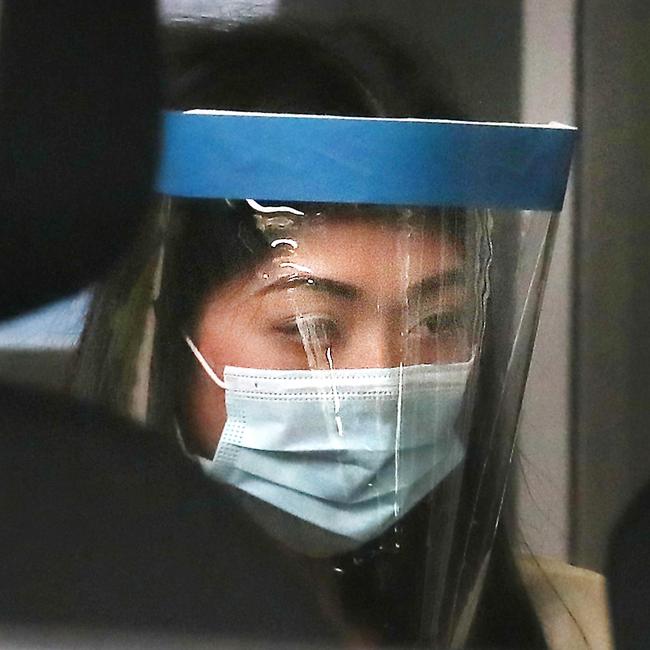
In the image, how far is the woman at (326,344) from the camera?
0.61 m

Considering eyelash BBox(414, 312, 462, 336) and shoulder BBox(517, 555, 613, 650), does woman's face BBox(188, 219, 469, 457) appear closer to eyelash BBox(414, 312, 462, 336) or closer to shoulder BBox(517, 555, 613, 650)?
eyelash BBox(414, 312, 462, 336)

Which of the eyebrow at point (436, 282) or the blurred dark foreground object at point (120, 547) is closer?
the blurred dark foreground object at point (120, 547)

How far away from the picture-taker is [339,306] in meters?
0.63

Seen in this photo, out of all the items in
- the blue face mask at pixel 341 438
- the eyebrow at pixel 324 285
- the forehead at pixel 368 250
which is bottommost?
the blue face mask at pixel 341 438

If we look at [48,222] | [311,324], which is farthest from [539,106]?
[48,222]

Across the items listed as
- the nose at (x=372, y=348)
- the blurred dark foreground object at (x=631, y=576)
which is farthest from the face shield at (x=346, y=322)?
the blurred dark foreground object at (x=631, y=576)

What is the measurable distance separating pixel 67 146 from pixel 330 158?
0.54 feet

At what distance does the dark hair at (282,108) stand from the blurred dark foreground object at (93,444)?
0.03 metres

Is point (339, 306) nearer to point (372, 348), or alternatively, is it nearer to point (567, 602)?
point (372, 348)

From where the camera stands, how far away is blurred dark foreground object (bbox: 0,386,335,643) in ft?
1.64

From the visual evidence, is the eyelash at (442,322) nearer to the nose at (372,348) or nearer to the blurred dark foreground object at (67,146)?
the nose at (372,348)

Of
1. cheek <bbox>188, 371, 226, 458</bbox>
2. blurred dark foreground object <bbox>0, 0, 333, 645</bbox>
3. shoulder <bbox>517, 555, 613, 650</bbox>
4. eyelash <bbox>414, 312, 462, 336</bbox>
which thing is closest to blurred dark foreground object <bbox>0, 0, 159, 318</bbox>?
blurred dark foreground object <bbox>0, 0, 333, 645</bbox>

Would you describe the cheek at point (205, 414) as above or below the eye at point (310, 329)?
below

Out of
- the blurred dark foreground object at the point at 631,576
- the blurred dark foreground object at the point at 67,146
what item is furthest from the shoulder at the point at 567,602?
the blurred dark foreground object at the point at 67,146
